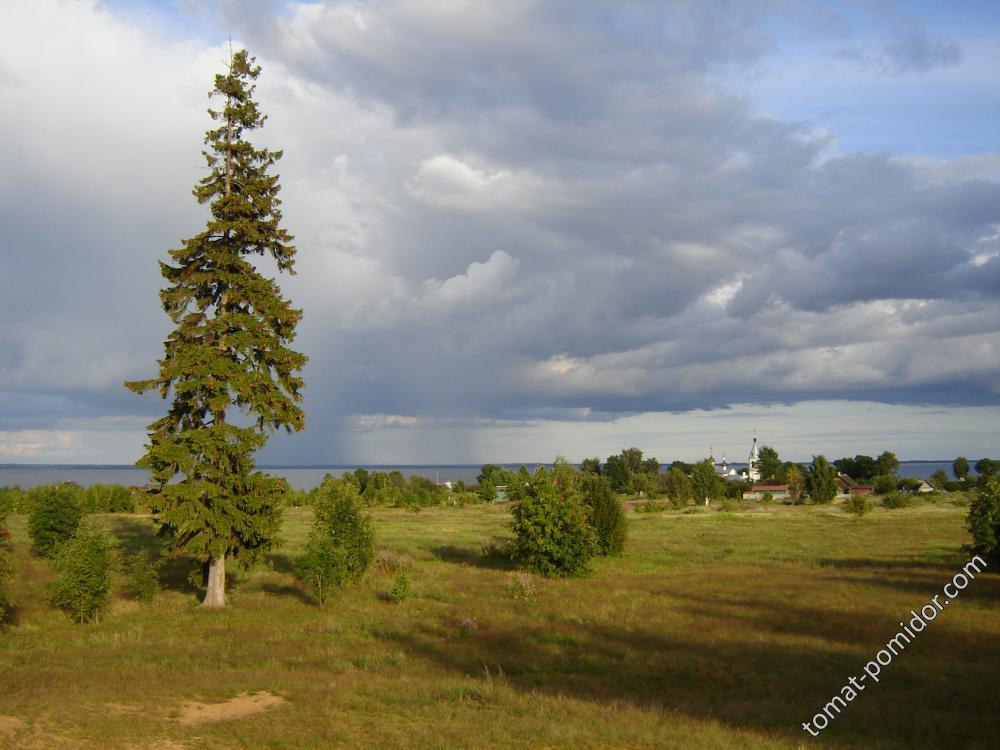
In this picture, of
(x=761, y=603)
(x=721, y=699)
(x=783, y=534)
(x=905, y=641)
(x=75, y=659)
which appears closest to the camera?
(x=721, y=699)

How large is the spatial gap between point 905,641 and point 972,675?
3349 millimetres

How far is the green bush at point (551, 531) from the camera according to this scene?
3372 centimetres

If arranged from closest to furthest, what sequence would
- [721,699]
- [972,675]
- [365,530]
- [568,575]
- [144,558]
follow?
[721,699], [972,675], [144,558], [365,530], [568,575]

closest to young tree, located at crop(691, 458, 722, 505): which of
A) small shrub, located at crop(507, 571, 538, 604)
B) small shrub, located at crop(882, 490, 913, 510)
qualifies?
small shrub, located at crop(882, 490, 913, 510)

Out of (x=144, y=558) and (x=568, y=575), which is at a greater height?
(x=144, y=558)

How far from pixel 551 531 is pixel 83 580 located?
754 inches

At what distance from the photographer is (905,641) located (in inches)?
763

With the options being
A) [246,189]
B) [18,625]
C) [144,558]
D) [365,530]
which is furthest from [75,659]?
[246,189]

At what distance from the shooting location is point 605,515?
4091 centimetres

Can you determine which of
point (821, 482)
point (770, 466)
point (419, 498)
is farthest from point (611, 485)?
point (770, 466)

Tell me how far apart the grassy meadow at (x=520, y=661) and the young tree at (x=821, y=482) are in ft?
235

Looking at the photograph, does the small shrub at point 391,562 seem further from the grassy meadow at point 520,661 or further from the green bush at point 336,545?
the green bush at point 336,545

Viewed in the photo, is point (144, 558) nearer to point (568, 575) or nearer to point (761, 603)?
point (568, 575)

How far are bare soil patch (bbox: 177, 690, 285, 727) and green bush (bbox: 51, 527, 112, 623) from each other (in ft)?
38.8
